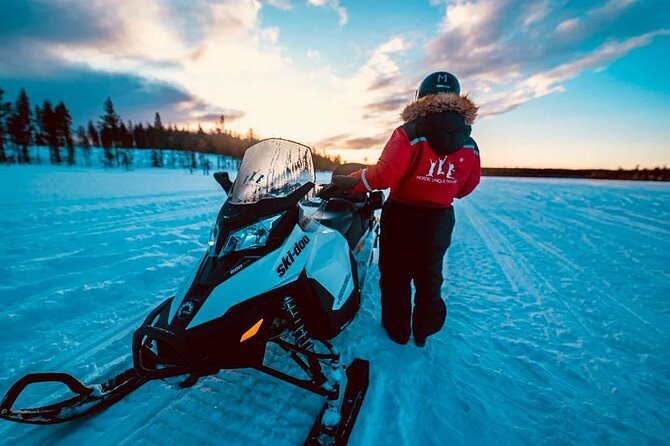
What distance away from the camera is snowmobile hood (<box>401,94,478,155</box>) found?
234cm

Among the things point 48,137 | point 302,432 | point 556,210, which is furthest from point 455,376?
point 48,137

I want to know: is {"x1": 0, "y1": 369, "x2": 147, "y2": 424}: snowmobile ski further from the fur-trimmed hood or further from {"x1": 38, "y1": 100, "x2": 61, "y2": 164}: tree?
{"x1": 38, "y1": 100, "x2": 61, "y2": 164}: tree

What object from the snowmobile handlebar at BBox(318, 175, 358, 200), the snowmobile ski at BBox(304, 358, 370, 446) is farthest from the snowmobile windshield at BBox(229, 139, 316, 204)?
the snowmobile ski at BBox(304, 358, 370, 446)

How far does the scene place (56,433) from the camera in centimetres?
175

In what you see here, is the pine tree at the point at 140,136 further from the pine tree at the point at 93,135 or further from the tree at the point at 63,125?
the tree at the point at 63,125

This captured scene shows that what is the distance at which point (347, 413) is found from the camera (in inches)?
73.8

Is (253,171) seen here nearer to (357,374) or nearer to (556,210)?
(357,374)

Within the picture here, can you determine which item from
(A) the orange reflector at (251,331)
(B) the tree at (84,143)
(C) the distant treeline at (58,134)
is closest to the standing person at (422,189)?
(A) the orange reflector at (251,331)

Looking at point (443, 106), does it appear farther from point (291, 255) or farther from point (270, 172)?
point (291, 255)

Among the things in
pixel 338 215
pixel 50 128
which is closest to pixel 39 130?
pixel 50 128

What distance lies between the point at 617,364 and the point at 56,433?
4028mm

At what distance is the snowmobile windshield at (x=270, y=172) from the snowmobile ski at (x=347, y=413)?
137 cm

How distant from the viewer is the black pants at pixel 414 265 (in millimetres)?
2629

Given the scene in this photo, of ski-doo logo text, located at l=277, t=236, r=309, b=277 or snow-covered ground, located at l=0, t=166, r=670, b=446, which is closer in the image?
ski-doo logo text, located at l=277, t=236, r=309, b=277
